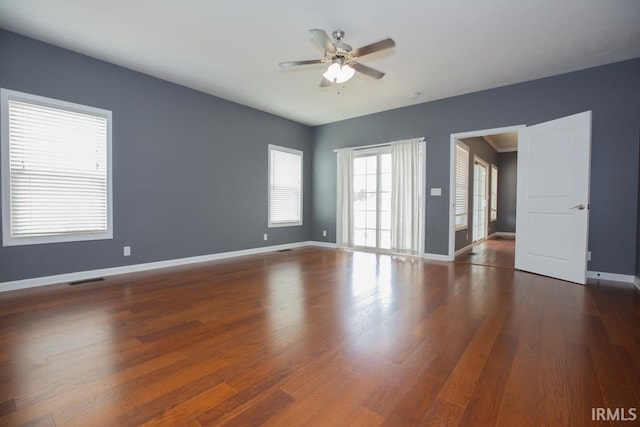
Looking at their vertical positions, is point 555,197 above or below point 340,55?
below

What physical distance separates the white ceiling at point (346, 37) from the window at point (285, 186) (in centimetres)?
205

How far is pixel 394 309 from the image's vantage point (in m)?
2.81

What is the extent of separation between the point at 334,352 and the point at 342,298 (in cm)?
115

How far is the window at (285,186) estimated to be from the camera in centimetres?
639

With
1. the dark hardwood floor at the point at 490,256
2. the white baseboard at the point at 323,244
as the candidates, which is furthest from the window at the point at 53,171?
the dark hardwood floor at the point at 490,256

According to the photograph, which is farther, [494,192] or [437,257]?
[494,192]

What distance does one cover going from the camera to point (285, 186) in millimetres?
6684

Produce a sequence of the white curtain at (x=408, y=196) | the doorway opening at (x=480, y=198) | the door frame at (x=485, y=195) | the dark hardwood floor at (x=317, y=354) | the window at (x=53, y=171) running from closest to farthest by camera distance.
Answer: the dark hardwood floor at (x=317, y=354) → the window at (x=53, y=171) → the white curtain at (x=408, y=196) → the door frame at (x=485, y=195) → the doorway opening at (x=480, y=198)

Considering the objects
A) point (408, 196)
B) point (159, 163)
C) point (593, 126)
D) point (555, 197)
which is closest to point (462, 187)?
point (408, 196)

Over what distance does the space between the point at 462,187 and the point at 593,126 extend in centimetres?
255

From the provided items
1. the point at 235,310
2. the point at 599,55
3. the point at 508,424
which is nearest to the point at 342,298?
the point at 235,310

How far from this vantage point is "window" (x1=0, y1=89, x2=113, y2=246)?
335cm

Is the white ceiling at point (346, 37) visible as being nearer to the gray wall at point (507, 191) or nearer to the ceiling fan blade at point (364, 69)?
the ceiling fan blade at point (364, 69)

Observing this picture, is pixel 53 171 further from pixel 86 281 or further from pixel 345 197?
pixel 345 197
